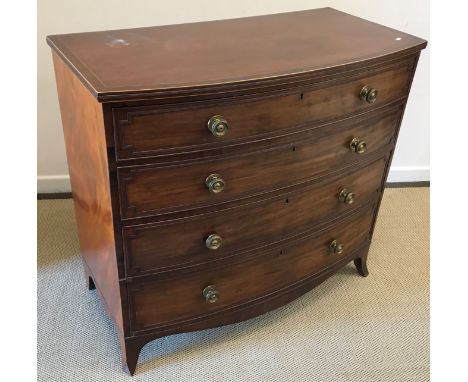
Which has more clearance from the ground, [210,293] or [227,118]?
[227,118]

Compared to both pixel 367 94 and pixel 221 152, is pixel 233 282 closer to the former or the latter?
pixel 221 152

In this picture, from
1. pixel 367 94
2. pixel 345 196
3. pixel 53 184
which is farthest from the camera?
pixel 53 184

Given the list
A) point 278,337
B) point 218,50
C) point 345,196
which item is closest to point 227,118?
point 218,50

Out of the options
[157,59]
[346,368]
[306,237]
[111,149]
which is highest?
[157,59]

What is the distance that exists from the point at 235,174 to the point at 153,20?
98 cm

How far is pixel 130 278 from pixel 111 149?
0.39m

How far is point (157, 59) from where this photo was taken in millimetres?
1268

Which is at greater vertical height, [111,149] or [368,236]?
[111,149]

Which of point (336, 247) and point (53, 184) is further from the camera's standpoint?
point (53, 184)

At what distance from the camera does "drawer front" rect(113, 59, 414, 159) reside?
112 centimetres

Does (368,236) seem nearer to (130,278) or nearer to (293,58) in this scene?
(293,58)

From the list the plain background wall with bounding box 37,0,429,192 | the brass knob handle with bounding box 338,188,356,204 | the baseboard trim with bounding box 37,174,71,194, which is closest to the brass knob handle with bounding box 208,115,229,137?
the brass knob handle with bounding box 338,188,356,204

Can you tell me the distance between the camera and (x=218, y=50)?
4.46ft

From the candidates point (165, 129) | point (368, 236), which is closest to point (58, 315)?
point (165, 129)
